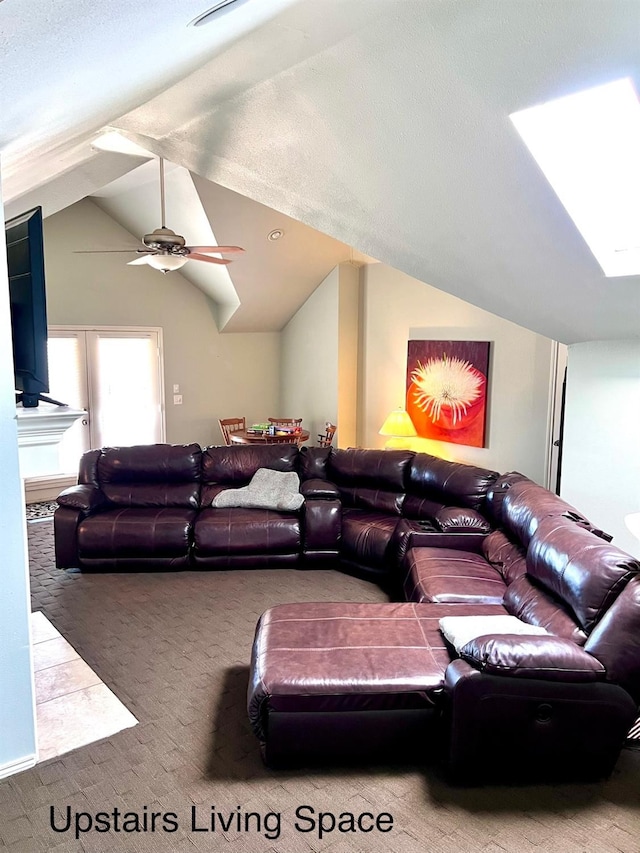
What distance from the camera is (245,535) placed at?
4934mm

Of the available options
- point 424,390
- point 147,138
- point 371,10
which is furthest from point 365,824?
point 424,390

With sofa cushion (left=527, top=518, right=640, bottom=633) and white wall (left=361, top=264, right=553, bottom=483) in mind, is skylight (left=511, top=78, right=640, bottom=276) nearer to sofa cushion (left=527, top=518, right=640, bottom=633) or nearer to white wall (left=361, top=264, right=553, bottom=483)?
sofa cushion (left=527, top=518, right=640, bottom=633)

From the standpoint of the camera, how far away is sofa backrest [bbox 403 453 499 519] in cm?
475

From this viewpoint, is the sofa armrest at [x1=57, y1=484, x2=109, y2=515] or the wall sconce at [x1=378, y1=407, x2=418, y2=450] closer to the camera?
the sofa armrest at [x1=57, y1=484, x2=109, y2=515]

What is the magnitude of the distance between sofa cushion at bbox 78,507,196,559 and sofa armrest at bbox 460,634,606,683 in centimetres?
298

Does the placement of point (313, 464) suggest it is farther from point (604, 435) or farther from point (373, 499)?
point (604, 435)

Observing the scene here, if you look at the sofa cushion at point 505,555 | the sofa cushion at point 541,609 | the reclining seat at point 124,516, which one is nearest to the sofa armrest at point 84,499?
the reclining seat at point 124,516

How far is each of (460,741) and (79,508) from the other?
11.8 ft

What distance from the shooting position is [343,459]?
5617 mm

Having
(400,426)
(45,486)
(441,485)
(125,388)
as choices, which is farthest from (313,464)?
(45,486)

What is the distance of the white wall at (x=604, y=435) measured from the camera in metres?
3.88

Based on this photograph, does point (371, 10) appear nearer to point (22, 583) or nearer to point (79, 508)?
point (22, 583)

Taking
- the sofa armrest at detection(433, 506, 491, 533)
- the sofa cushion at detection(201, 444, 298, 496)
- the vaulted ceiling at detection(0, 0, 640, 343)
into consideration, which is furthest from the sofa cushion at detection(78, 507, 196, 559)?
the vaulted ceiling at detection(0, 0, 640, 343)

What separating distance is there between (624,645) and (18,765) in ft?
8.45
